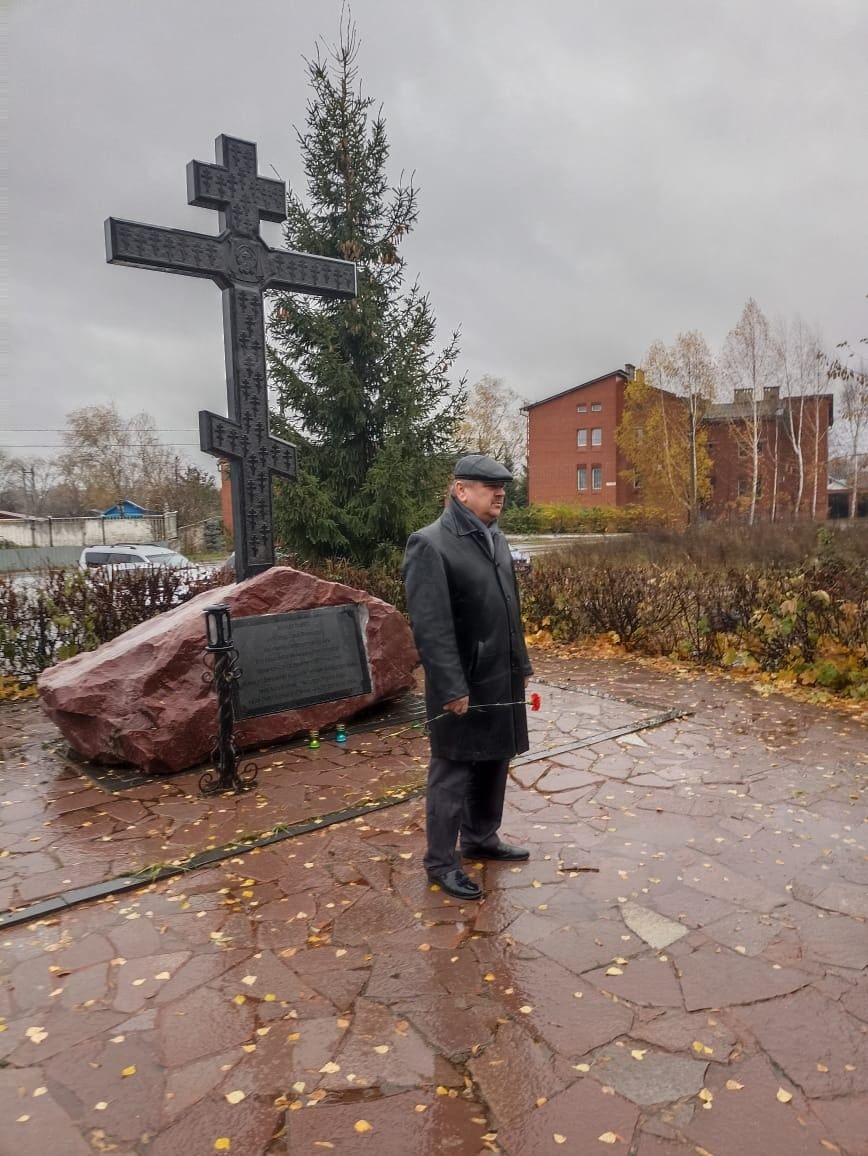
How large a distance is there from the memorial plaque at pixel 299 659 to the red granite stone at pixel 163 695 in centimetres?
10

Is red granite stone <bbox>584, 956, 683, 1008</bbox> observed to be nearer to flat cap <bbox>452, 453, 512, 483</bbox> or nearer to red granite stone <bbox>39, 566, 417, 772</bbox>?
flat cap <bbox>452, 453, 512, 483</bbox>

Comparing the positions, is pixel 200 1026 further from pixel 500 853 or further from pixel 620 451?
pixel 620 451

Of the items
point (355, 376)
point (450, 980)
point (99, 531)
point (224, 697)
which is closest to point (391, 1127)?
point (450, 980)

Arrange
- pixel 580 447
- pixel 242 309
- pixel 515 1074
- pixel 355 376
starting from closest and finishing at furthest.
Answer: pixel 515 1074 → pixel 242 309 → pixel 355 376 → pixel 580 447

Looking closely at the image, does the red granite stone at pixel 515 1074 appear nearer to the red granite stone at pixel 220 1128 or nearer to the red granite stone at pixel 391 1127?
the red granite stone at pixel 391 1127

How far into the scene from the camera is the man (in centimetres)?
323

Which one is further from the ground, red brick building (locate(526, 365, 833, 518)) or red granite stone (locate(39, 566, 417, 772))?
red brick building (locate(526, 365, 833, 518))

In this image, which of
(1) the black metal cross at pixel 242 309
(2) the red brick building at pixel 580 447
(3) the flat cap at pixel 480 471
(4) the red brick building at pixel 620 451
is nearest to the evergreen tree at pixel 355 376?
(1) the black metal cross at pixel 242 309

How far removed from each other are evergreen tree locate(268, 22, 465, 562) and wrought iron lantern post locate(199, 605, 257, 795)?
19.1 feet

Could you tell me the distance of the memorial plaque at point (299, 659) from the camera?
542 centimetres

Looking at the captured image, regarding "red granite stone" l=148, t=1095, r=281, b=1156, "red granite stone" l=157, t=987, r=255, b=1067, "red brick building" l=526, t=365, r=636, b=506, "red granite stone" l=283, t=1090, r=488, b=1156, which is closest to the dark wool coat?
"red granite stone" l=157, t=987, r=255, b=1067

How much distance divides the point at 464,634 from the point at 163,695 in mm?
2588

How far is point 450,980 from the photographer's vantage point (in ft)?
9.02

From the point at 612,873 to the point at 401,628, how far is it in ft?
10.1
